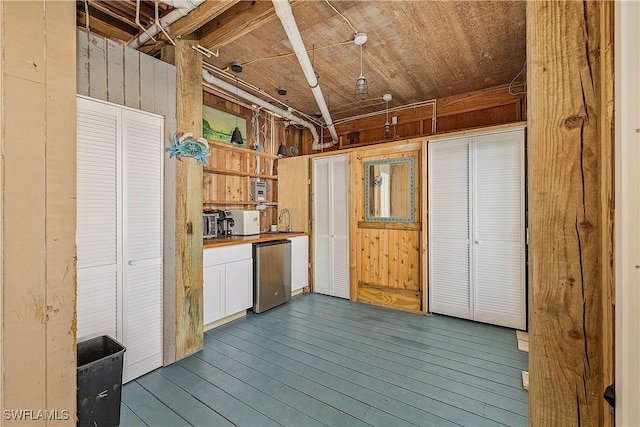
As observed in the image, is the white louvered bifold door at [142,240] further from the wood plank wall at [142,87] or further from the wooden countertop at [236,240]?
the wooden countertop at [236,240]

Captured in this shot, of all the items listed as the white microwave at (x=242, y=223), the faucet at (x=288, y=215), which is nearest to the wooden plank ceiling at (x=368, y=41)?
the white microwave at (x=242, y=223)

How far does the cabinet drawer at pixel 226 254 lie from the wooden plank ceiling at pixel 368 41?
194 centimetres

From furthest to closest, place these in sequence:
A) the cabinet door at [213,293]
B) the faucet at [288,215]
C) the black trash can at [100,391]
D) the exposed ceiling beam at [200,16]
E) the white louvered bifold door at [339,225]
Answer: the faucet at [288,215] < the white louvered bifold door at [339,225] < the cabinet door at [213,293] < the exposed ceiling beam at [200,16] < the black trash can at [100,391]

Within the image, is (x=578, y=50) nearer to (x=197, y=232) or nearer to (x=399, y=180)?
(x=197, y=232)

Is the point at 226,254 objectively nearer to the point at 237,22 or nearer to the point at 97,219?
the point at 97,219

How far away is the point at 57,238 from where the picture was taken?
107cm

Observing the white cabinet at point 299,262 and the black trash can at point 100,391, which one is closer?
the black trash can at point 100,391

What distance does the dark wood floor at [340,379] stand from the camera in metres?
1.78

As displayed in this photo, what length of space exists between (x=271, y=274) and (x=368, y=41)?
9.21ft

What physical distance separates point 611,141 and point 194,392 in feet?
8.13

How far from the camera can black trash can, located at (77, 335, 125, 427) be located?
1.58 meters

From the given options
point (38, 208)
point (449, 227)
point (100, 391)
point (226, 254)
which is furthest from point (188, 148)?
point (449, 227)

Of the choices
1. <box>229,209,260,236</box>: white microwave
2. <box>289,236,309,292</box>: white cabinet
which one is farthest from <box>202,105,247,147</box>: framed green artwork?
<box>289,236,309,292</box>: white cabinet

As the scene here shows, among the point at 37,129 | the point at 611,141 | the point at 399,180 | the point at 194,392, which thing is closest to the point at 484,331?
the point at 399,180
